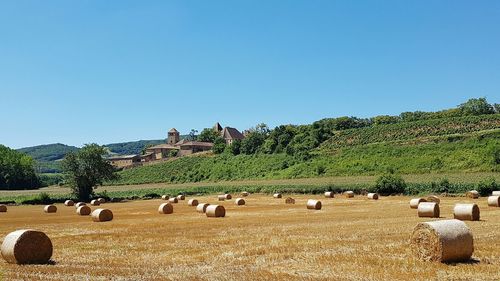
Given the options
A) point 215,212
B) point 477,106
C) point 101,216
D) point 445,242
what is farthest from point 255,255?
point 477,106

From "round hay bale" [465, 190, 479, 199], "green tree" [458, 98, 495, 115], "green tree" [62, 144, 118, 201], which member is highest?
"green tree" [458, 98, 495, 115]

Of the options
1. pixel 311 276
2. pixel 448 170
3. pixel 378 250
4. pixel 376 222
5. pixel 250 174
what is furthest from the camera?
pixel 250 174

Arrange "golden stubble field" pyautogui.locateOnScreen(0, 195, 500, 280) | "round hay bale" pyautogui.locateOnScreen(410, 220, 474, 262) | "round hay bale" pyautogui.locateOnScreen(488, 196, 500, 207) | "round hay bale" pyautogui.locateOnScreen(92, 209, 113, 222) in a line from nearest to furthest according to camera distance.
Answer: "golden stubble field" pyautogui.locateOnScreen(0, 195, 500, 280), "round hay bale" pyautogui.locateOnScreen(410, 220, 474, 262), "round hay bale" pyautogui.locateOnScreen(92, 209, 113, 222), "round hay bale" pyautogui.locateOnScreen(488, 196, 500, 207)

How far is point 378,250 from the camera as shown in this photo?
1653 centimetres

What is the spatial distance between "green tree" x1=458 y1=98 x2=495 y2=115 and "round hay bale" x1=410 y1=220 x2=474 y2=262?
A: 132 meters

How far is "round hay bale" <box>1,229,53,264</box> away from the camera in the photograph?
51.2ft

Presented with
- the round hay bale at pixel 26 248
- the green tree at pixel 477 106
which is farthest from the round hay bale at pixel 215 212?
the green tree at pixel 477 106

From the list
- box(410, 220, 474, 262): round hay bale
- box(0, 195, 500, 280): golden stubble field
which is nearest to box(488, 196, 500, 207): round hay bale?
box(0, 195, 500, 280): golden stubble field

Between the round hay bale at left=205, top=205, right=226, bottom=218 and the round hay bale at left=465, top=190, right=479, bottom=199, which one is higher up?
the round hay bale at left=205, top=205, right=226, bottom=218

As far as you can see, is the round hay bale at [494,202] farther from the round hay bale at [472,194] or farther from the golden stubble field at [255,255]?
the golden stubble field at [255,255]

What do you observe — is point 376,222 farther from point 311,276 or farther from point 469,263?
point 311,276

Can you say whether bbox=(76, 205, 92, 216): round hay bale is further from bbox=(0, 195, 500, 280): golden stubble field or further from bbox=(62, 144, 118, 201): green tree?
bbox=(62, 144, 118, 201): green tree

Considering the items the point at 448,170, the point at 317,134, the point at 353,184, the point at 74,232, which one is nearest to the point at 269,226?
the point at 74,232

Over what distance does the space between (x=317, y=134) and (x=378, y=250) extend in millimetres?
113116
